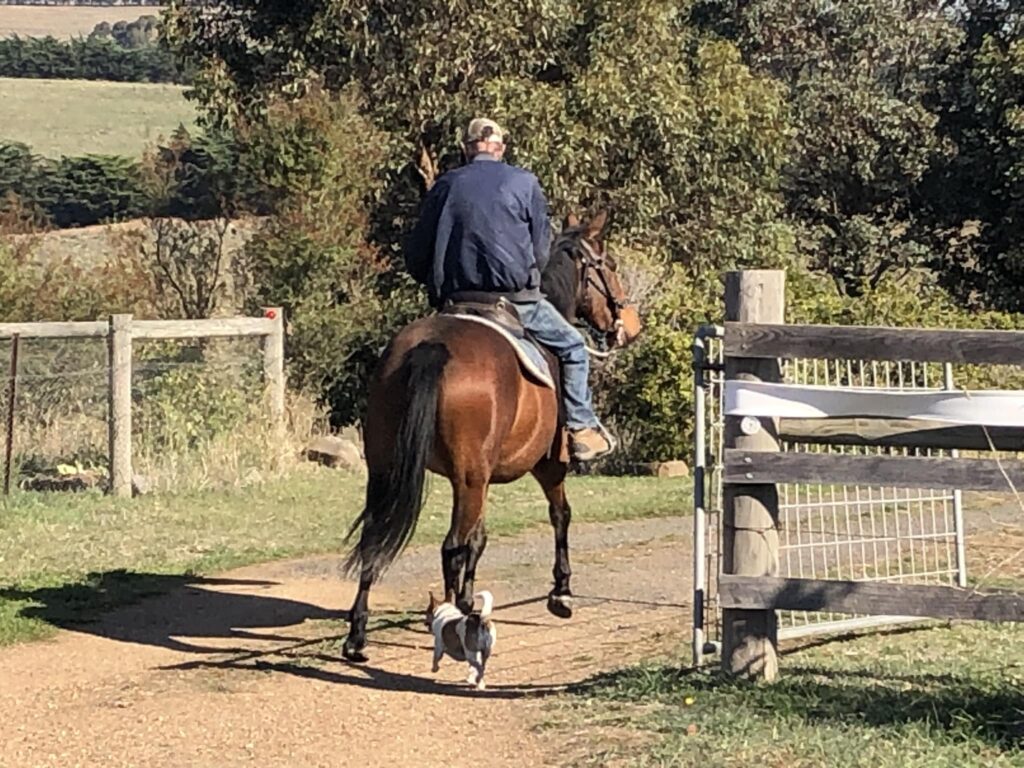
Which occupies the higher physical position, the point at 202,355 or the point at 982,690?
the point at 202,355

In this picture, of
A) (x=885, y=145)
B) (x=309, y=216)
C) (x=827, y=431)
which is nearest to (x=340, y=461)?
(x=309, y=216)

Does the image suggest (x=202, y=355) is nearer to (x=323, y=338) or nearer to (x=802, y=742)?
(x=323, y=338)

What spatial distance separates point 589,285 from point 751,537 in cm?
369

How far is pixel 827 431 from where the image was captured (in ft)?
25.2

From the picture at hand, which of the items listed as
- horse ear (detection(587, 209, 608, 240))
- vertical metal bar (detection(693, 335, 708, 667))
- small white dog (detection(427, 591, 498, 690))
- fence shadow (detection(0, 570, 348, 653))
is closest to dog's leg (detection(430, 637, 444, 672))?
small white dog (detection(427, 591, 498, 690))

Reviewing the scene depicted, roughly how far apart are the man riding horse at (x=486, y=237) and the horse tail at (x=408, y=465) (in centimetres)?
76

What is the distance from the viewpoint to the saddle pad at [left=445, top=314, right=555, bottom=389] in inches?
363

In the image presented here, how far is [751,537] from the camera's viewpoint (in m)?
7.71

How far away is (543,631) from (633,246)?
15904mm

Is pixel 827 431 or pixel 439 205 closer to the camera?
pixel 827 431

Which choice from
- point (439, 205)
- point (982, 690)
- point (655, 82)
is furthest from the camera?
point (655, 82)

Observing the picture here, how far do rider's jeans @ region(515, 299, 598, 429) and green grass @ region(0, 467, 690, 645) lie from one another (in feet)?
11.3

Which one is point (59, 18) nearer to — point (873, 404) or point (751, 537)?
point (751, 537)

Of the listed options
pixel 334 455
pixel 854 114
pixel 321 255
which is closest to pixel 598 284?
pixel 334 455
